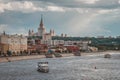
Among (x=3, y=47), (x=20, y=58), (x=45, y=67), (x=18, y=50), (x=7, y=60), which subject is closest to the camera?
(x=45, y=67)

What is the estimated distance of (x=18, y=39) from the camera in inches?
6535

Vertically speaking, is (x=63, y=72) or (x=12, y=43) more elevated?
(x=12, y=43)

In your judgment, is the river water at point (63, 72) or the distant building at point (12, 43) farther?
the distant building at point (12, 43)

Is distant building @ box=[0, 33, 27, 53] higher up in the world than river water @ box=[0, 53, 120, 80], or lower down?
higher up

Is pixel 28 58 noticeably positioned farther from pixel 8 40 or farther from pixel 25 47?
pixel 25 47

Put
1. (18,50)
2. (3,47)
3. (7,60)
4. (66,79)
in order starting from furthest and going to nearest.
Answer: (18,50), (3,47), (7,60), (66,79)

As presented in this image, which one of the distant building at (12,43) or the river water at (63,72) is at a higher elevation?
the distant building at (12,43)

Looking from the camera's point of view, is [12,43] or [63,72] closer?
[63,72]

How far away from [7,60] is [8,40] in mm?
43941

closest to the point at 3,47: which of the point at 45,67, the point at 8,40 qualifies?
the point at 8,40

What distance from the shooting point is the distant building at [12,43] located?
150 m

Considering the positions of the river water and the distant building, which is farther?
the distant building

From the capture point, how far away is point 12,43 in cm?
15825

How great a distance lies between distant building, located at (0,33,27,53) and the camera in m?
150
